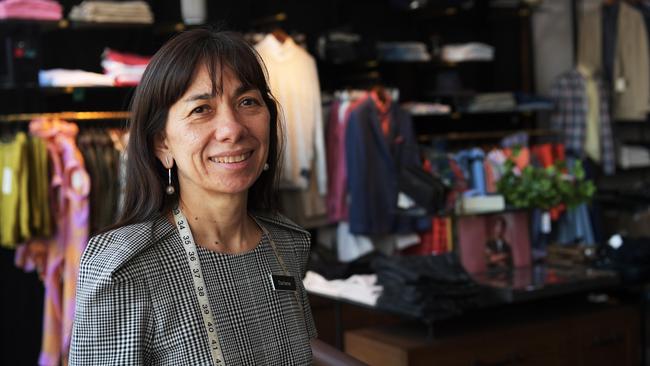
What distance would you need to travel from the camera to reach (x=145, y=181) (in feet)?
6.01

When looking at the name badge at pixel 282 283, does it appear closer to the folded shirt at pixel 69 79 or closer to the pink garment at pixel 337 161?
the folded shirt at pixel 69 79

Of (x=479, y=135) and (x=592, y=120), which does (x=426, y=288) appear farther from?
(x=592, y=120)

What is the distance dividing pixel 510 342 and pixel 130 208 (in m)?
2.60

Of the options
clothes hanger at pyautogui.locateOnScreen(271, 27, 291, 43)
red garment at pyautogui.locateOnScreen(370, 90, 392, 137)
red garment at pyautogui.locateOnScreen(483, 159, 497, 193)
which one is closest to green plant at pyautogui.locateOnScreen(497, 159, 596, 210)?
red garment at pyautogui.locateOnScreen(483, 159, 497, 193)

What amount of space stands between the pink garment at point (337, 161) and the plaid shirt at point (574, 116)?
7.02 feet

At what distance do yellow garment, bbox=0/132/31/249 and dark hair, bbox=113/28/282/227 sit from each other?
3189mm

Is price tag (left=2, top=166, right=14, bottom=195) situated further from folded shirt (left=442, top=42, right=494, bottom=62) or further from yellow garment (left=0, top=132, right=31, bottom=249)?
folded shirt (left=442, top=42, right=494, bottom=62)

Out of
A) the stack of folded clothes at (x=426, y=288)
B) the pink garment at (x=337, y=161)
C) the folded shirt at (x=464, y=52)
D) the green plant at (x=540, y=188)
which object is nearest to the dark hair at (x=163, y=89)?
the stack of folded clothes at (x=426, y=288)

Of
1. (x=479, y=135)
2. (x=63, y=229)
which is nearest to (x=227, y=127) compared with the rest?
(x=63, y=229)

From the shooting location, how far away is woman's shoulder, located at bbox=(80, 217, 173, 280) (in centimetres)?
164

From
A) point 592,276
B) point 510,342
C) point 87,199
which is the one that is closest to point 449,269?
point 510,342

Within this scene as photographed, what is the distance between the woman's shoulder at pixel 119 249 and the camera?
1.64 m

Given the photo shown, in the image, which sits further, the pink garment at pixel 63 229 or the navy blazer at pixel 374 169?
the navy blazer at pixel 374 169

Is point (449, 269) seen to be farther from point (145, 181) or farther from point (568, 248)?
point (145, 181)
